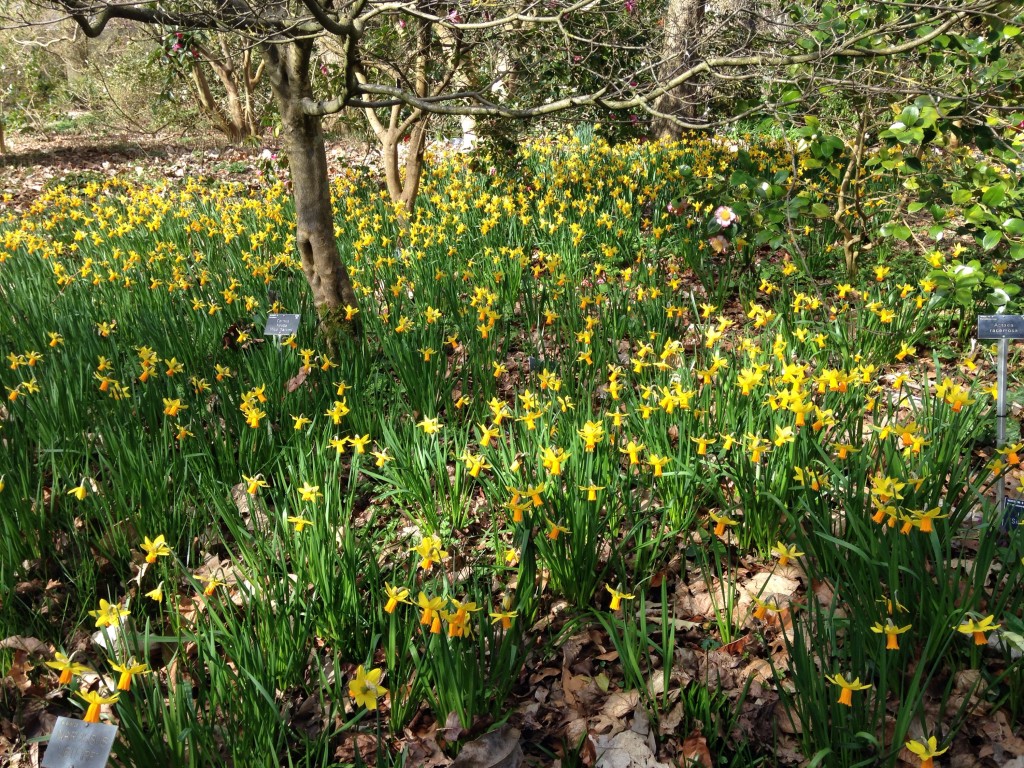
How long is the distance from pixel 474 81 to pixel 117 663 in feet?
18.2

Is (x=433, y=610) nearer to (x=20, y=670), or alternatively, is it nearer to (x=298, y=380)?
(x=20, y=670)

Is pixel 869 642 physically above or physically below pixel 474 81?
below

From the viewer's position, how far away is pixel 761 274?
4.15 m

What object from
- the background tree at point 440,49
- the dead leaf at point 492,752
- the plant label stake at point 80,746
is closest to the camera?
the plant label stake at point 80,746

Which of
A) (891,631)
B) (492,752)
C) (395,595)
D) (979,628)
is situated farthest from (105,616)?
(979,628)

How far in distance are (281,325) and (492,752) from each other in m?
2.10

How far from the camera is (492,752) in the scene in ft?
5.63

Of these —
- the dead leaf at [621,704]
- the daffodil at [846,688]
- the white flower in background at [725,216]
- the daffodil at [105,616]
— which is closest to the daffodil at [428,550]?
the dead leaf at [621,704]

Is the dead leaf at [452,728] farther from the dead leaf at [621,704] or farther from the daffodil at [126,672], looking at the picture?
the daffodil at [126,672]

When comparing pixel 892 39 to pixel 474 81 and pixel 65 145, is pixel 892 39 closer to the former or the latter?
pixel 474 81

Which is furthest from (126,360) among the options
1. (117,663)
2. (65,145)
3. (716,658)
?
(65,145)

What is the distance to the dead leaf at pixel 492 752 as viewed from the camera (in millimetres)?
1694

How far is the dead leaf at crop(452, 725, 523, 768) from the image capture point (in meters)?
1.69

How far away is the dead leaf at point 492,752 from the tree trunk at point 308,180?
7.55 feet
